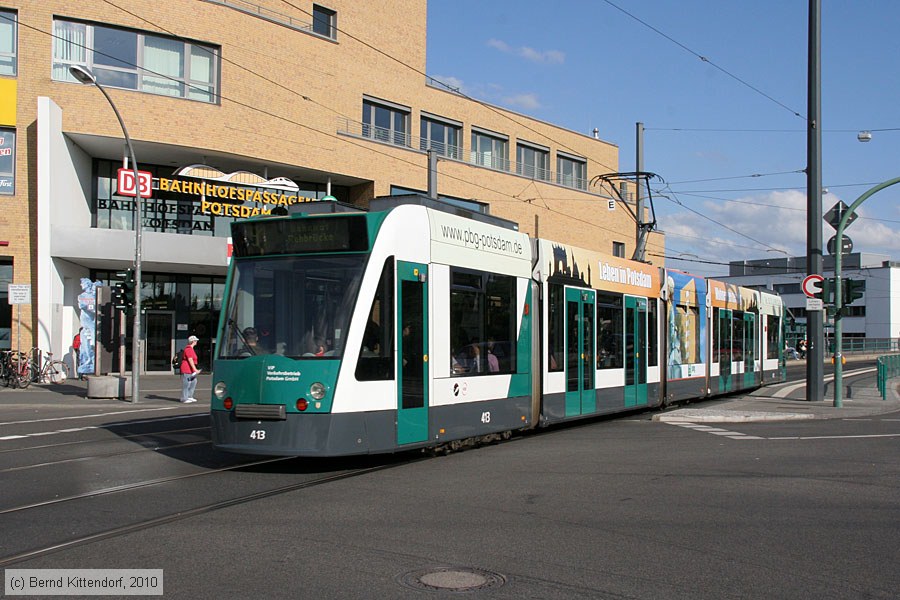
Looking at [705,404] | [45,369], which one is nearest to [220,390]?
[705,404]

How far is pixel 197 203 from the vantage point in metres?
33.8

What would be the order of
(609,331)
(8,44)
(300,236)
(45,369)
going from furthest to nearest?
(8,44) < (45,369) < (609,331) < (300,236)

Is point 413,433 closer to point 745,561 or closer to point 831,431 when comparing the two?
point 745,561

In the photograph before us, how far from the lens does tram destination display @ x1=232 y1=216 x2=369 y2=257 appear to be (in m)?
10.1

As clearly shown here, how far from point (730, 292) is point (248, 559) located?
2005 cm

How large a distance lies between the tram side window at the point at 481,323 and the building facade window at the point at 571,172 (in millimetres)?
35659

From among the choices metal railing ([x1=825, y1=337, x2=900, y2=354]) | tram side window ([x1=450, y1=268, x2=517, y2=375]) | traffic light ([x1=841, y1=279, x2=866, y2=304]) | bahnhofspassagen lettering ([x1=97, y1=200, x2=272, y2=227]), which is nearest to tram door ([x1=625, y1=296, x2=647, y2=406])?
tram side window ([x1=450, y1=268, x2=517, y2=375])

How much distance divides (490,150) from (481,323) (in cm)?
3227

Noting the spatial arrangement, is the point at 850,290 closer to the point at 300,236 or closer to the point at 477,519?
the point at 300,236

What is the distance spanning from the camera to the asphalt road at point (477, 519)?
5.79m

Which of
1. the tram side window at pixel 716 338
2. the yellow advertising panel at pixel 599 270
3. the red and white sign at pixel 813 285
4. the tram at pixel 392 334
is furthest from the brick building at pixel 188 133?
the red and white sign at pixel 813 285

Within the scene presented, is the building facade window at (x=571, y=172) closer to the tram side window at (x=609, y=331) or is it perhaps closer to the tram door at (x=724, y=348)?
the tram door at (x=724, y=348)

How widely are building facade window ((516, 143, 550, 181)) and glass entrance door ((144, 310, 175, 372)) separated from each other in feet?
62.7

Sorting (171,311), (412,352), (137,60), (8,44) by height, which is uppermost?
(8,44)
